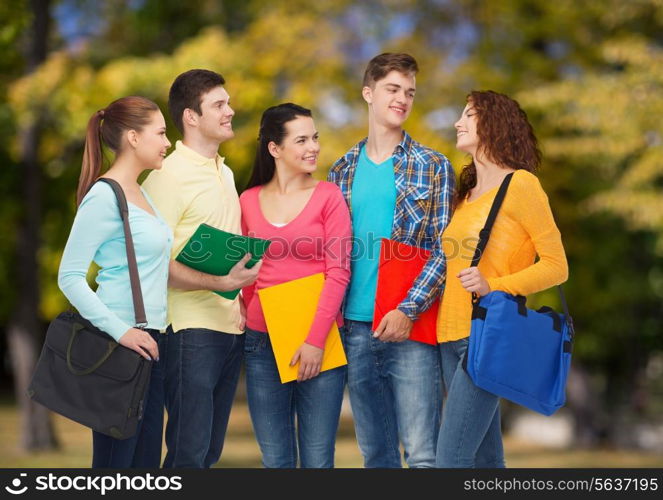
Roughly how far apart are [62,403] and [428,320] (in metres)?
1.71

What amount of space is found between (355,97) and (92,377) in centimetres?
1353

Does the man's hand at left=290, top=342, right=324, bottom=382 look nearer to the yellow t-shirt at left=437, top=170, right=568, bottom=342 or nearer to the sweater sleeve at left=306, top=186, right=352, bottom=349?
the sweater sleeve at left=306, top=186, right=352, bottom=349

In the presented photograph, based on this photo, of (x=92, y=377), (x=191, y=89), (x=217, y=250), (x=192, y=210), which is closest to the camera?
(x=92, y=377)

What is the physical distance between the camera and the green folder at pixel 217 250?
4188 millimetres

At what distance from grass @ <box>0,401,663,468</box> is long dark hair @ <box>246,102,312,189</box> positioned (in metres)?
11.8

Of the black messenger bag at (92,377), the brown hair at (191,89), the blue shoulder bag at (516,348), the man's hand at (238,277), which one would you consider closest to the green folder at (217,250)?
the man's hand at (238,277)

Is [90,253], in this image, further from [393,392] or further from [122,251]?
[393,392]

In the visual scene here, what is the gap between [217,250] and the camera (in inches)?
166

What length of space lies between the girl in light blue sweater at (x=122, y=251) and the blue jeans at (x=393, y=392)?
97 cm

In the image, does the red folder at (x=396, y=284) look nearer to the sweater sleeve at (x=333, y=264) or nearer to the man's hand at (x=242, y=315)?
the sweater sleeve at (x=333, y=264)

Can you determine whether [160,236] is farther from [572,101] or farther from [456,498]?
[572,101]

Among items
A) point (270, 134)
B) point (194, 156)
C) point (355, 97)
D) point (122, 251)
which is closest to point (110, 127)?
point (194, 156)

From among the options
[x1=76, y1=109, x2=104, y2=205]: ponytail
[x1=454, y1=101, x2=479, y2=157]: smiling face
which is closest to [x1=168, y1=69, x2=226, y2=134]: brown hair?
[x1=76, y1=109, x2=104, y2=205]: ponytail

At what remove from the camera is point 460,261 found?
4.34m
